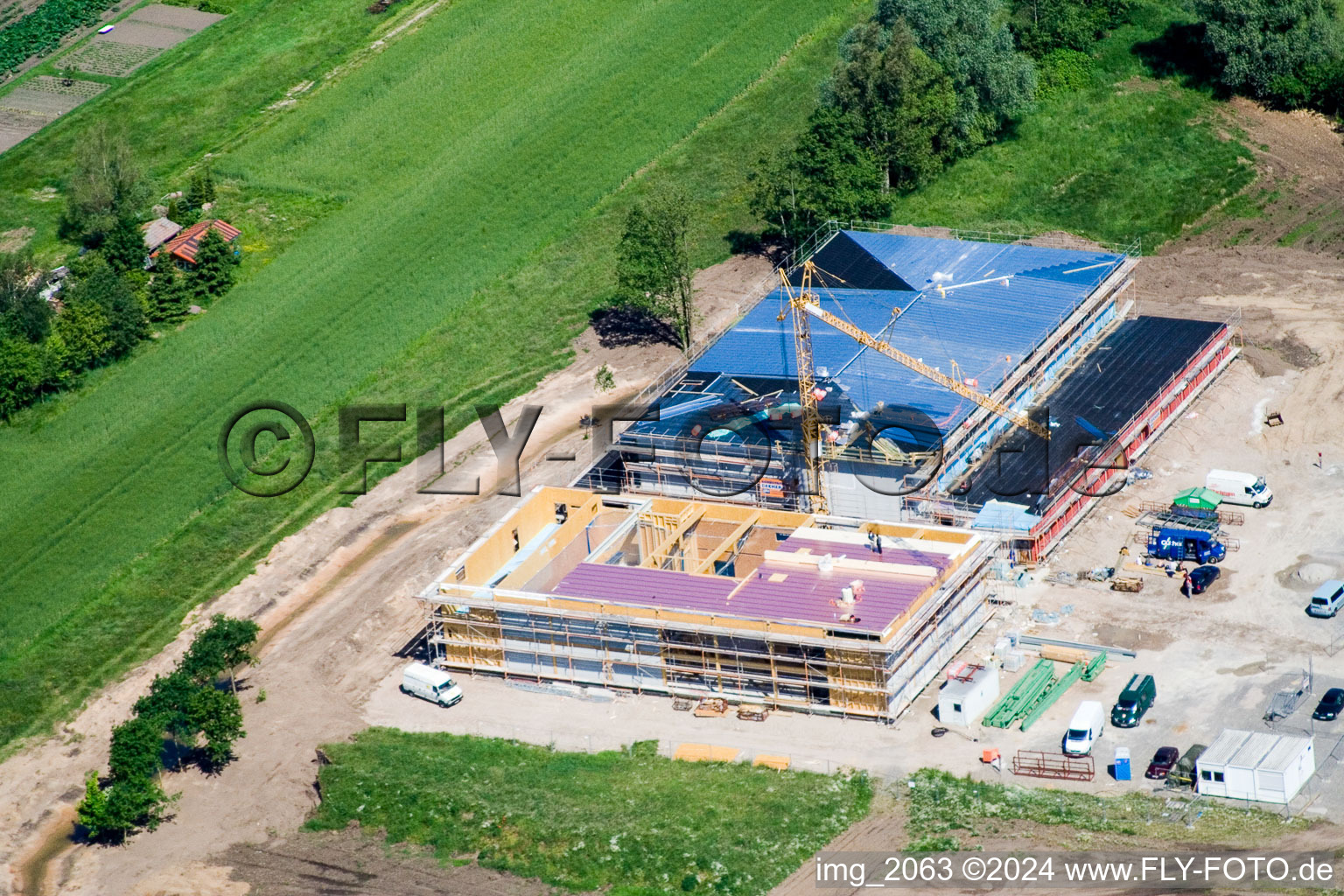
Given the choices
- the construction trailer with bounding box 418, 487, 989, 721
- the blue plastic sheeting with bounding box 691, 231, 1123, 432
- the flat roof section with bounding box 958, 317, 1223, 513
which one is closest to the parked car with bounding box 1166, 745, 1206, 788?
the construction trailer with bounding box 418, 487, 989, 721

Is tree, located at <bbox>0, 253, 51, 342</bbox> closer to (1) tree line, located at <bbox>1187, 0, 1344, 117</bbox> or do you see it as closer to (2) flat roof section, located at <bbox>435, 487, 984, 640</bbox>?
(2) flat roof section, located at <bbox>435, 487, 984, 640</bbox>

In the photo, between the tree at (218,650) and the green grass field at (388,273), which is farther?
the green grass field at (388,273)

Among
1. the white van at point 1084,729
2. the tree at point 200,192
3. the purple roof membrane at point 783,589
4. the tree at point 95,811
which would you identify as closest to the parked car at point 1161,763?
the white van at point 1084,729

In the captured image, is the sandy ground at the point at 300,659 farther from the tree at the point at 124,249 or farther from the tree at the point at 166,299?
the tree at the point at 124,249

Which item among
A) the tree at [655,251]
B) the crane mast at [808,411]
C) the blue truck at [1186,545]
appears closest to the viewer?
the blue truck at [1186,545]

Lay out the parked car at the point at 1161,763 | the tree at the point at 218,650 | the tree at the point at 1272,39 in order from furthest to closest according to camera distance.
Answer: the tree at the point at 1272,39 → the tree at the point at 218,650 → the parked car at the point at 1161,763

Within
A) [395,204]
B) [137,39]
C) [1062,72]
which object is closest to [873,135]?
[1062,72]

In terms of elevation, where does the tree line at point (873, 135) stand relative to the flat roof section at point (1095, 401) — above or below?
above
